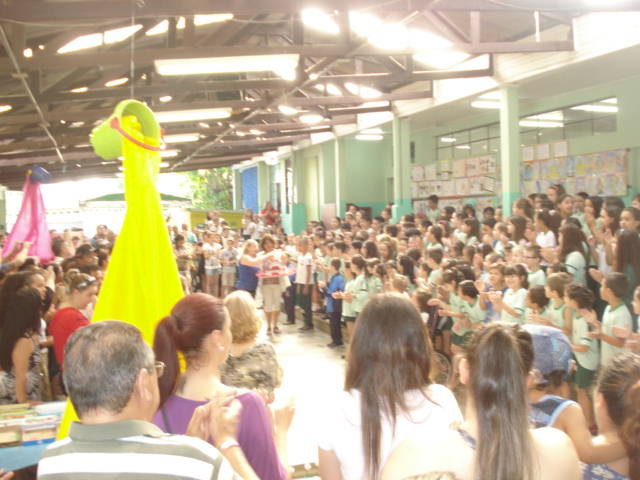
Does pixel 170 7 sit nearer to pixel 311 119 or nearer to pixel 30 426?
pixel 30 426

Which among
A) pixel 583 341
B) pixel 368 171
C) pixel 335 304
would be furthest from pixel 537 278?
pixel 368 171

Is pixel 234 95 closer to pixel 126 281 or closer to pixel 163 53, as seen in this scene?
pixel 163 53

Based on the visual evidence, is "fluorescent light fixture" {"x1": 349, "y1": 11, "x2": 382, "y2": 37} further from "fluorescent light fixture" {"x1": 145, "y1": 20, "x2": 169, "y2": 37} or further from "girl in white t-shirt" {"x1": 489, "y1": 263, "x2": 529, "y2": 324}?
"girl in white t-shirt" {"x1": 489, "y1": 263, "x2": 529, "y2": 324}

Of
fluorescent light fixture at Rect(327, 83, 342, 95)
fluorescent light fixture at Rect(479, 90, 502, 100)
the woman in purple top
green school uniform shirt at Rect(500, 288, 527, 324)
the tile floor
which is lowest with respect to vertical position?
the tile floor

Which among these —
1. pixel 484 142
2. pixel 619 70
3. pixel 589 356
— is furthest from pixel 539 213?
pixel 484 142

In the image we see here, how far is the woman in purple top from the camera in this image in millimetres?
1815

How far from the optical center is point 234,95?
1459 centimetres

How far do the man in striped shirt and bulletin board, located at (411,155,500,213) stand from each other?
12341 mm

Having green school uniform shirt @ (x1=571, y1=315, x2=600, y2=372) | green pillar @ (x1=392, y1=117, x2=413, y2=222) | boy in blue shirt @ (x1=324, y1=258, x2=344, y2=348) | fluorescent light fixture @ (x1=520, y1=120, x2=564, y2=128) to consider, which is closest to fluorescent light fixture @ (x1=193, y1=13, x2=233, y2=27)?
boy in blue shirt @ (x1=324, y1=258, x2=344, y2=348)

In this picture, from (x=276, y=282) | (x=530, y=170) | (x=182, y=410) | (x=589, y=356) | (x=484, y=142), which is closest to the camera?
(x=182, y=410)

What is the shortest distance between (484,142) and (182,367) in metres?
12.5

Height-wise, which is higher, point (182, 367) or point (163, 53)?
point (163, 53)

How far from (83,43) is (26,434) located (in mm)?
6579

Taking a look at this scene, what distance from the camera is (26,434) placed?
3.09 metres
